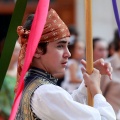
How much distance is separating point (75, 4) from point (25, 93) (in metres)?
11.0

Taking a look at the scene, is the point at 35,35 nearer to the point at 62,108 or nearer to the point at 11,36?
the point at 11,36

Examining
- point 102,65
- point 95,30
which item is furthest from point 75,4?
point 102,65

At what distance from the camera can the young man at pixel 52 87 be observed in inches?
152

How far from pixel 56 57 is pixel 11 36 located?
307mm

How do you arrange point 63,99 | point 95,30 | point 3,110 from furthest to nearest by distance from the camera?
point 95,30, point 3,110, point 63,99

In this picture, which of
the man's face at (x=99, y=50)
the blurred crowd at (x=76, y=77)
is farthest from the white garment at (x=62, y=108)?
the man's face at (x=99, y=50)

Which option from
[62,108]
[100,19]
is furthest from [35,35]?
[100,19]

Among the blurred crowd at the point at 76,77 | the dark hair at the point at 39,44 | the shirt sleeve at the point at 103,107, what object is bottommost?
the blurred crowd at the point at 76,77

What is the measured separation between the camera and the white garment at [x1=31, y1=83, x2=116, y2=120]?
3861 mm

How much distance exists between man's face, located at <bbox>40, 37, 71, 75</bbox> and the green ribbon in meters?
0.21

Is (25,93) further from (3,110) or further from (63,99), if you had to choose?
(3,110)

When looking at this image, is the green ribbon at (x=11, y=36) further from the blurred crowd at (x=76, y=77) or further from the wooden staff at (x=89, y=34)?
the blurred crowd at (x=76, y=77)

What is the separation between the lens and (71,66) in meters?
9.31

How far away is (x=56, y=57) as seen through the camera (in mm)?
4094
